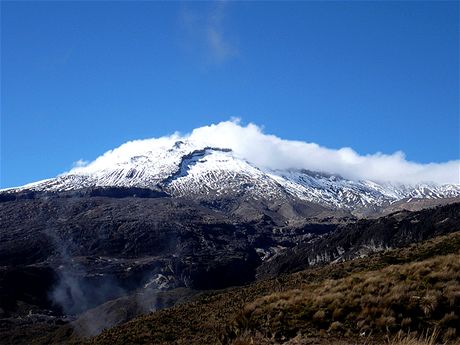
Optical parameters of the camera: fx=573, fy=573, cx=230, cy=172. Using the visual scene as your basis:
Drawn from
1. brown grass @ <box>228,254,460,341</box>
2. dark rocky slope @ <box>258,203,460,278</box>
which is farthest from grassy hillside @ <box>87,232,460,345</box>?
dark rocky slope @ <box>258,203,460,278</box>

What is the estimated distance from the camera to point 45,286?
15525cm

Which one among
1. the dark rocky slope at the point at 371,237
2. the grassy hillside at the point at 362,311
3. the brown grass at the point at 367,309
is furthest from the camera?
the dark rocky slope at the point at 371,237

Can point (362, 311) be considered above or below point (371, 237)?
below

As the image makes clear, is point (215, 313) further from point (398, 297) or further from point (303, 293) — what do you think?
point (398, 297)

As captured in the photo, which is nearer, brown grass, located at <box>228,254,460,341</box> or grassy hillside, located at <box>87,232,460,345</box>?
grassy hillside, located at <box>87,232,460,345</box>

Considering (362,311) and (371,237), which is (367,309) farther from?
(371,237)

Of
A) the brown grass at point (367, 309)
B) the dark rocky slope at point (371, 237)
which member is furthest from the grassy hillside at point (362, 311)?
the dark rocky slope at point (371, 237)

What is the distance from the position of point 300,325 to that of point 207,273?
522 ft

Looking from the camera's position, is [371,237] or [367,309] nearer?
[367,309]

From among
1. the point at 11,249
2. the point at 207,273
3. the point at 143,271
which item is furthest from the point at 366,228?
the point at 11,249

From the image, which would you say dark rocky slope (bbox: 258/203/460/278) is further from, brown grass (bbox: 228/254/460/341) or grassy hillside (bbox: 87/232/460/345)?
brown grass (bbox: 228/254/460/341)

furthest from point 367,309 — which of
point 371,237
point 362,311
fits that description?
point 371,237

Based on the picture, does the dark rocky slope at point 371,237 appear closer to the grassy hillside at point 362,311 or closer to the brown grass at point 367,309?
the grassy hillside at point 362,311

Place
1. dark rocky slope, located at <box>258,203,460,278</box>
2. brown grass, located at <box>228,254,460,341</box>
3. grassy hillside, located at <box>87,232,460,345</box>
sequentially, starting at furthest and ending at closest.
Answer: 1. dark rocky slope, located at <box>258,203,460,278</box>
2. brown grass, located at <box>228,254,460,341</box>
3. grassy hillside, located at <box>87,232,460,345</box>
